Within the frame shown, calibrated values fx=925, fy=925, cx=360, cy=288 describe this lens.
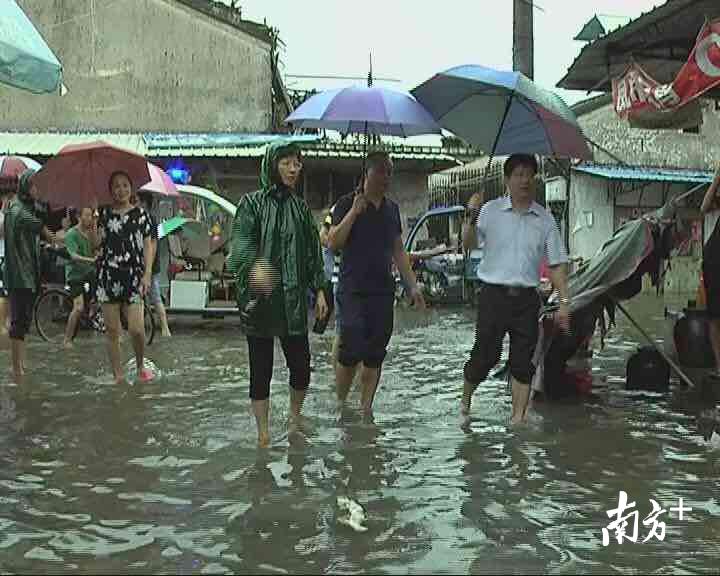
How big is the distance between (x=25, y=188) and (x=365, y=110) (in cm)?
320

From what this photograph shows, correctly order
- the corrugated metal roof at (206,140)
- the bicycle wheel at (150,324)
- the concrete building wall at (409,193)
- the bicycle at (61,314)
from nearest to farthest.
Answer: the bicycle wheel at (150,324) < the bicycle at (61,314) < the corrugated metal roof at (206,140) < the concrete building wall at (409,193)

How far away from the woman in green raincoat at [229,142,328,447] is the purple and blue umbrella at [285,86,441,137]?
5.48ft

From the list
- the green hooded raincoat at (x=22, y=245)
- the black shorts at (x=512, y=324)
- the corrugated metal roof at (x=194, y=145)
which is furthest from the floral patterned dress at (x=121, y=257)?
the corrugated metal roof at (x=194, y=145)

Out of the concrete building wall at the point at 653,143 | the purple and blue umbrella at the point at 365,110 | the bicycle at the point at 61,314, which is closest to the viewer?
the purple and blue umbrella at the point at 365,110

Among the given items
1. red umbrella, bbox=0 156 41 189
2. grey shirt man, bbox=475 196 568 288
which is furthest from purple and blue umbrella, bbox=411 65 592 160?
red umbrella, bbox=0 156 41 189

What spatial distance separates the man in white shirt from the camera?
6.21 m

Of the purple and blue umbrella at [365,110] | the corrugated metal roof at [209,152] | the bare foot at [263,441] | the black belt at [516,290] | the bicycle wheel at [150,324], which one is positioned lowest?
the bare foot at [263,441]

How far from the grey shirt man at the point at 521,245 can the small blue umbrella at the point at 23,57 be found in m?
2.98

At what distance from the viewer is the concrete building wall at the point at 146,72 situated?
21344mm

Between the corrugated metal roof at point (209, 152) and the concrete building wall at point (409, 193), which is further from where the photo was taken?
the concrete building wall at point (409, 193)

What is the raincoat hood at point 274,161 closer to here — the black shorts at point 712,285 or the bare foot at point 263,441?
the bare foot at point 263,441

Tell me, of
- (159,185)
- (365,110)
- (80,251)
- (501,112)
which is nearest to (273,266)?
(365,110)

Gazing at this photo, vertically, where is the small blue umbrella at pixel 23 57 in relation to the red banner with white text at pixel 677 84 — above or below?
below

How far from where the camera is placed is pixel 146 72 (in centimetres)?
2150
